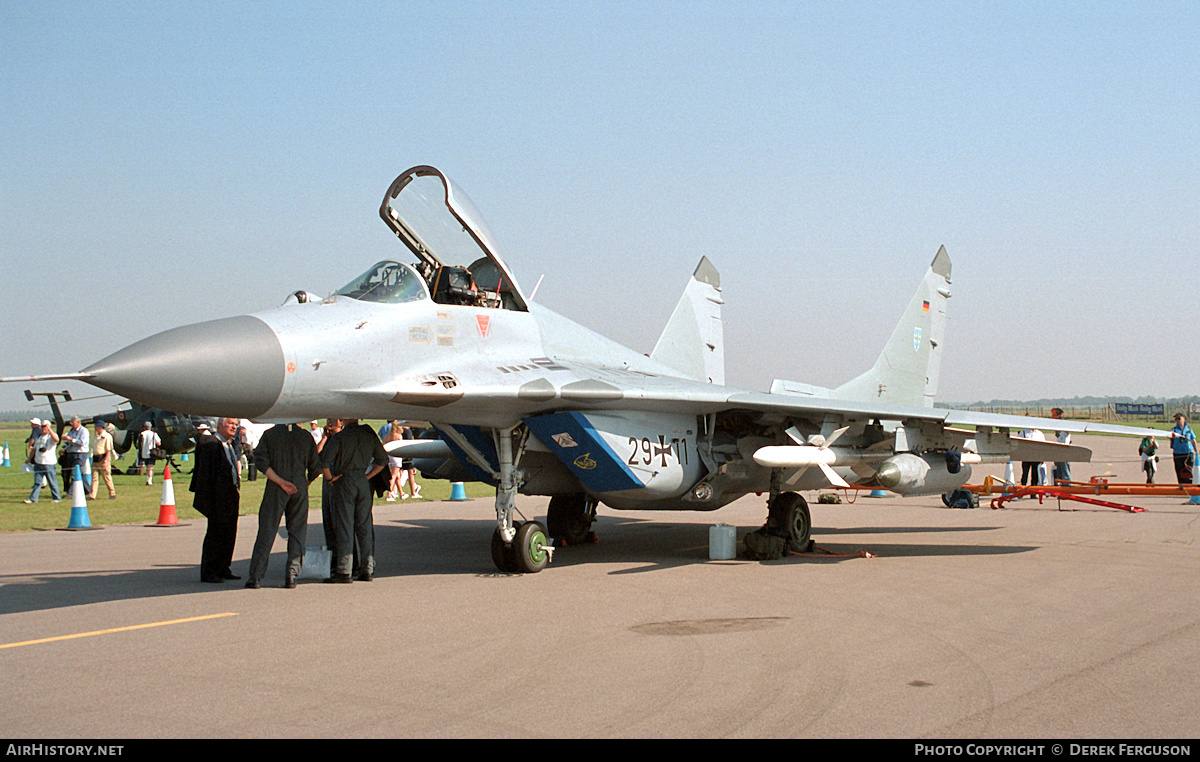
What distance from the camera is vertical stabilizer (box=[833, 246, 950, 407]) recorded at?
14.0 meters

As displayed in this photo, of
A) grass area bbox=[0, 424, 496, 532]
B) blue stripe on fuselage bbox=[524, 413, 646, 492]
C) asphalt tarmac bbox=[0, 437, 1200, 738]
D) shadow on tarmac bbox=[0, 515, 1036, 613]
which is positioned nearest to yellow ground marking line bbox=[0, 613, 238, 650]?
asphalt tarmac bbox=[0, 437, 1200, 738]

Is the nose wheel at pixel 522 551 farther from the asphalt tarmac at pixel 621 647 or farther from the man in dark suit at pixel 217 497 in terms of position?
the man in dark suit at pixel 217 497

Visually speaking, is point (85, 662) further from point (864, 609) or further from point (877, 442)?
point (877, 442)

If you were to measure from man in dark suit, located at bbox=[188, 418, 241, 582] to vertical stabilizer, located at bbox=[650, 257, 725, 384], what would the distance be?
7.65m

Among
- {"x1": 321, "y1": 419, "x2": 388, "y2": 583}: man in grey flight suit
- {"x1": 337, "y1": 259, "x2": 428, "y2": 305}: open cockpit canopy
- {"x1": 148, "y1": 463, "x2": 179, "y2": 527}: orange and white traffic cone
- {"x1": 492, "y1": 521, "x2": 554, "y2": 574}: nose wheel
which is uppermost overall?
{"x1": 337, "y1": 259, "x2": 428, "y2": 305}: open cockpit canopy

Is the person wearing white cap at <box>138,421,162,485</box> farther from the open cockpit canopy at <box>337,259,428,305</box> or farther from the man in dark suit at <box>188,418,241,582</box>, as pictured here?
the open cockpit canopy at <box>337,259,428,305</box>

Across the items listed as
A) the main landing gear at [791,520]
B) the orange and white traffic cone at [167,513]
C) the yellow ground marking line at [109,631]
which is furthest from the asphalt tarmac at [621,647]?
the orange and white traffic cone at [167,513]

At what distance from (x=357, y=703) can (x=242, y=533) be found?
31.1 ft

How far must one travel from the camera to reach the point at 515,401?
8.89 m

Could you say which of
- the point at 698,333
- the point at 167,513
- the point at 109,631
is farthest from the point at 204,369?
the point at 698,333

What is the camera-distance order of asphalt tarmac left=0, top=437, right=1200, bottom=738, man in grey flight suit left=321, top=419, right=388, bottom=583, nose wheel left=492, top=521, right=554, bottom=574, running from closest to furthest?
asphalt tarmac left=0, top=437, right=1200, bottom=738 → man in grey flight suit left=321, top=419, right=388, bottom=583 → nose wheel left=492, top=521, right=554, bottom=574

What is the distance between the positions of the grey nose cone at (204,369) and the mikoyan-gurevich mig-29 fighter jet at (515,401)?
11 mm

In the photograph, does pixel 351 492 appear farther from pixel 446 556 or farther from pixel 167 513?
pixel 167 513

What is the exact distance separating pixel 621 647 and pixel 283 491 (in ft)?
13.6
